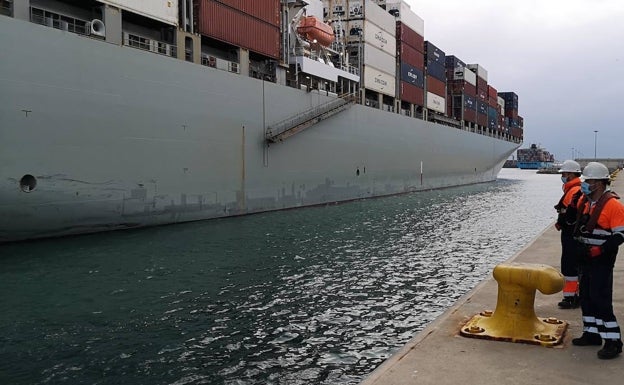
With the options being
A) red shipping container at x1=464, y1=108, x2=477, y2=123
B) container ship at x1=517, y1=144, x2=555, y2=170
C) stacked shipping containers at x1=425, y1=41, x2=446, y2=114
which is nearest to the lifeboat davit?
stacked shipping containers at x1=425, y1=41, x2=446, y2=114

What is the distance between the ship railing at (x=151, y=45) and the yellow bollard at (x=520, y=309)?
51.3 feet

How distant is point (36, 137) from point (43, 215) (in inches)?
87.0

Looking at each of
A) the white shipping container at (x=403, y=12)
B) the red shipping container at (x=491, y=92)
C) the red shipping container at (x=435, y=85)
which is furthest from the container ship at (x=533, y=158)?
the white shipping container at (x=403, y=12)

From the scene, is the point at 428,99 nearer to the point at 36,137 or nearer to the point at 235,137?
the point at 235,137

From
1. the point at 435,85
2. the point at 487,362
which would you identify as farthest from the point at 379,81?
the point at 487,362

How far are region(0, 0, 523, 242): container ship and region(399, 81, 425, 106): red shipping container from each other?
10.3 feet

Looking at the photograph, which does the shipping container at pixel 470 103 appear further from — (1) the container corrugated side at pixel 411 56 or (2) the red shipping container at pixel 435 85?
(1) the container corrugated side at pixel 411 56

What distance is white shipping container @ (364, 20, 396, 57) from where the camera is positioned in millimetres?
33688

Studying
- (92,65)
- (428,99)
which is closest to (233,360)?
(92,65)

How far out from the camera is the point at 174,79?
17500 mm

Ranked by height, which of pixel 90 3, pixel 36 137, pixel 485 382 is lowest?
pixel 485 382

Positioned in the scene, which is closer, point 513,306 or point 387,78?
point 513,306

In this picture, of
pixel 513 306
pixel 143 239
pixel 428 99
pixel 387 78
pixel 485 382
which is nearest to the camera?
pixel 485 382

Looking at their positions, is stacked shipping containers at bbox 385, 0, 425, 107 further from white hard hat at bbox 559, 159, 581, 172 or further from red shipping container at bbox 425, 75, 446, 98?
white hard hat at bbox 559, 159, 581, 172
